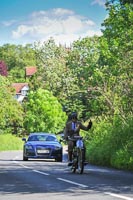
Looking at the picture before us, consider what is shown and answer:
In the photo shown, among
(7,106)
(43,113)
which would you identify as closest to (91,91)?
(7,106)

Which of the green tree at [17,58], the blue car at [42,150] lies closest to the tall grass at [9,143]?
the blue car at [42,150]

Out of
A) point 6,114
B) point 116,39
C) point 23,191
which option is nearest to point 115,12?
point 116,39

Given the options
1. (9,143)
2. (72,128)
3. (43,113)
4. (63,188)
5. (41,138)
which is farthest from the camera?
(43,113)

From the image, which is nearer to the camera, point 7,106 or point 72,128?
point 72,128

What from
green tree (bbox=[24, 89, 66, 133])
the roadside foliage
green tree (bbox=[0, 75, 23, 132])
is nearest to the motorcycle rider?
the roadside foliage

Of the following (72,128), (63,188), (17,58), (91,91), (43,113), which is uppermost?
(17,58)

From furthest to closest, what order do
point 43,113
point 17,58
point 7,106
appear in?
point 17,58
point 43,113
point 7,106

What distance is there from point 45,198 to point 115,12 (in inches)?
1082

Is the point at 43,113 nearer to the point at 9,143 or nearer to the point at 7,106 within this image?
the point at 7,106

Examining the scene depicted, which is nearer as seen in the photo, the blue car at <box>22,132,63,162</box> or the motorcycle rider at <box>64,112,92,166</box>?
the motorcycle rider at <box>64,112,92,166</box>

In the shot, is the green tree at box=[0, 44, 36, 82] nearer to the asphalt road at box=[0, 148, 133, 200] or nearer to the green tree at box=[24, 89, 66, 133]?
the green tree at box=[24, 89, 66, 133]

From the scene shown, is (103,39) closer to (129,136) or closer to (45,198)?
(129,136)

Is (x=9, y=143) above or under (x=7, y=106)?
under

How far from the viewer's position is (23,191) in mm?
12125
